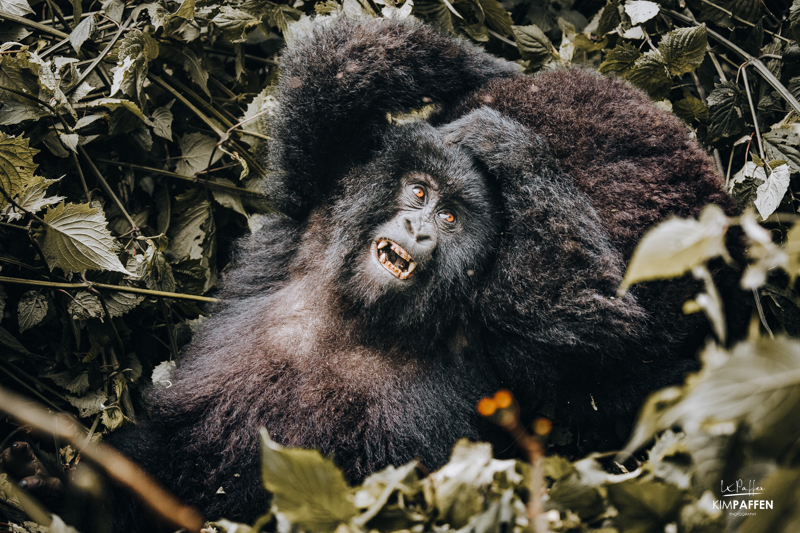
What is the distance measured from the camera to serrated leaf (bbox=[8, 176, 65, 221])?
2.00 meters

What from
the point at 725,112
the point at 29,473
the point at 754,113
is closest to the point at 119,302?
the point at 29,473

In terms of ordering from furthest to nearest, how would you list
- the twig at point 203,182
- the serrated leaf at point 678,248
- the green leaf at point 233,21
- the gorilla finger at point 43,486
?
1. the twig at point 203,182
2. the green leaf at point 233,21
3. the gorilla finger at point 43,486
4. the serrated leaf at point 678,248

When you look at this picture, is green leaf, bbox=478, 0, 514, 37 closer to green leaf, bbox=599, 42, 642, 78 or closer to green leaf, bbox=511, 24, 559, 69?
green leaf, bbox=511, 24, 559, 69

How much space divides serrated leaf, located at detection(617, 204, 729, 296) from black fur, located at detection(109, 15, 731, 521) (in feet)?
3.65

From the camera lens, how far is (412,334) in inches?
80.0

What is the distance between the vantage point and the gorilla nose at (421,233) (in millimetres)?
1930

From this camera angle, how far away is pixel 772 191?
2.06 m

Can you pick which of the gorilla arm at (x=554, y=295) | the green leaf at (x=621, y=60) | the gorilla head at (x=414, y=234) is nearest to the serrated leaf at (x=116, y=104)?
the gorilla head at (x=414, y=234)

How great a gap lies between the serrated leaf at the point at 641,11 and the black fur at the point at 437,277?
0.55 m

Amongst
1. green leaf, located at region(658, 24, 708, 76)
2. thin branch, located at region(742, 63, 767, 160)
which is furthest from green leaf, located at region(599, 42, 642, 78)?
thin branch, located at region(742, 63, 767, 160)
